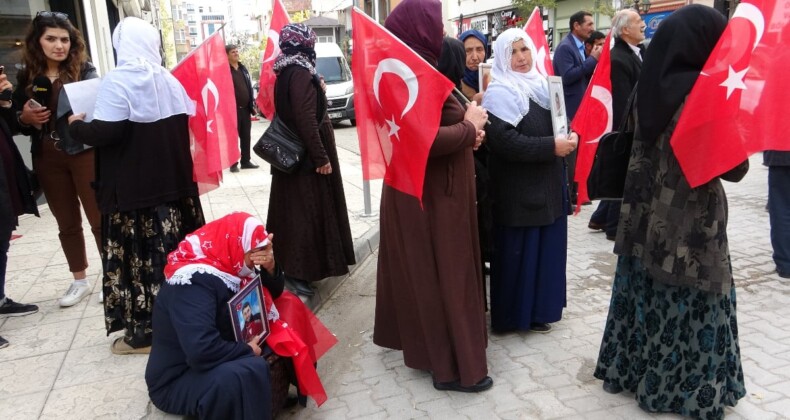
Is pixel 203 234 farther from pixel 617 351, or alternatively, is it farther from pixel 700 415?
pixel 700 415

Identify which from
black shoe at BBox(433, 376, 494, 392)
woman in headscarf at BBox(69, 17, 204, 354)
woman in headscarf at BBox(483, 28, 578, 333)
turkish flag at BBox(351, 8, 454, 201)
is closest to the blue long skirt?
woman in headscarf at BBox(483, 28, 578, 333)

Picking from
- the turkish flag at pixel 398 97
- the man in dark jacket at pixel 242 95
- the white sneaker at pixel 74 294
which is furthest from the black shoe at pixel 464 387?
the man in dark jacket at pixel 242 95

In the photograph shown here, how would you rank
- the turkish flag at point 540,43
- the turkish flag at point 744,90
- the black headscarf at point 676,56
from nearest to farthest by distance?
the turkish flag at point 744,90 < the black headscarf at point 676,56 < the turkish flag at point 540,43

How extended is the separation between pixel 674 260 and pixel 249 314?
1.83m

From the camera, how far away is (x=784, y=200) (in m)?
4.24

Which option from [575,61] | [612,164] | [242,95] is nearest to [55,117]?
[612,164]

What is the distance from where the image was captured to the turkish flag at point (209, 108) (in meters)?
3.35

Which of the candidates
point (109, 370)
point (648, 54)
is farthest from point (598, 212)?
point (109, 370)

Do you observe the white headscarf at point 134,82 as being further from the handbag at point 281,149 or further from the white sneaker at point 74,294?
the white sneaker at point 74,294

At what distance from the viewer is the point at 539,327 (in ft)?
11.7

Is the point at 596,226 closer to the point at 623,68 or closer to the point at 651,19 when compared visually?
the point at 623,68

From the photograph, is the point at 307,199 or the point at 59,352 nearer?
the point at 59,352

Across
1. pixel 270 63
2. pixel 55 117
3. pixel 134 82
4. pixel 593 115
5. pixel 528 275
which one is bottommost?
pixel 528 275

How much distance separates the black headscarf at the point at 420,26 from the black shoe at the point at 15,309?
305 cm
